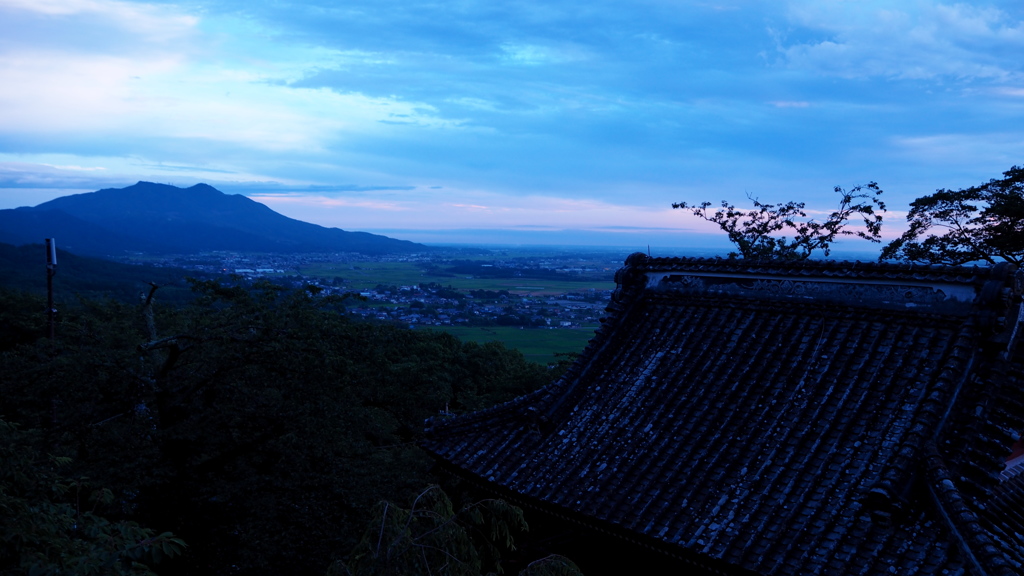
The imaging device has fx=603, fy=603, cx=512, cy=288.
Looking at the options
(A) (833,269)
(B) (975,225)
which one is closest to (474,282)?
(B) (975,225)

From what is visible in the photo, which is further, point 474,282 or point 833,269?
point 474,282

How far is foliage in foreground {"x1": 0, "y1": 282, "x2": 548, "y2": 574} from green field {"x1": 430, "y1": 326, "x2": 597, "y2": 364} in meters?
32.8

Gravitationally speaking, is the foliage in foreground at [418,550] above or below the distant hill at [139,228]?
below

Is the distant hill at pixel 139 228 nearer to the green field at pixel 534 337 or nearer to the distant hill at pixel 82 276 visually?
the distant hill at pixel 82 276

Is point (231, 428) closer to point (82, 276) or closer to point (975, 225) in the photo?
point (975, 225)

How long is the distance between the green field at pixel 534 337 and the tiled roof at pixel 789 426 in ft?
128

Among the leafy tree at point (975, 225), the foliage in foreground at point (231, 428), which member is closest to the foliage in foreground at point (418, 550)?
the foliage in foreground at point (231, 428)

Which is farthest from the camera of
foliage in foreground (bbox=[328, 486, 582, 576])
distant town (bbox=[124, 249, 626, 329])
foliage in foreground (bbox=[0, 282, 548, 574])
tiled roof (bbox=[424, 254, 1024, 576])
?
distant town (bbox=[124, 249, 626, 329])

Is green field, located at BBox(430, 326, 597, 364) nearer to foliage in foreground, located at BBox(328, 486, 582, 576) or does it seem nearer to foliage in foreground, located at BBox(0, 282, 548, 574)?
foliage in foreground, located at BBox(0, 282, 548, 574)

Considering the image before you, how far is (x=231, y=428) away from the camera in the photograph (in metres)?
14.2

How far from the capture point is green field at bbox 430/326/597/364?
52531 mm

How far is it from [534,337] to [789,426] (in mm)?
54139

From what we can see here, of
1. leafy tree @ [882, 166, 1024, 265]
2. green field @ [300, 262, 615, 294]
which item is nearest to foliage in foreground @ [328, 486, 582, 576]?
leafy tree @ [882, 166, 1024, 265]

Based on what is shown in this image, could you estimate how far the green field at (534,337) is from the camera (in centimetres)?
5253
